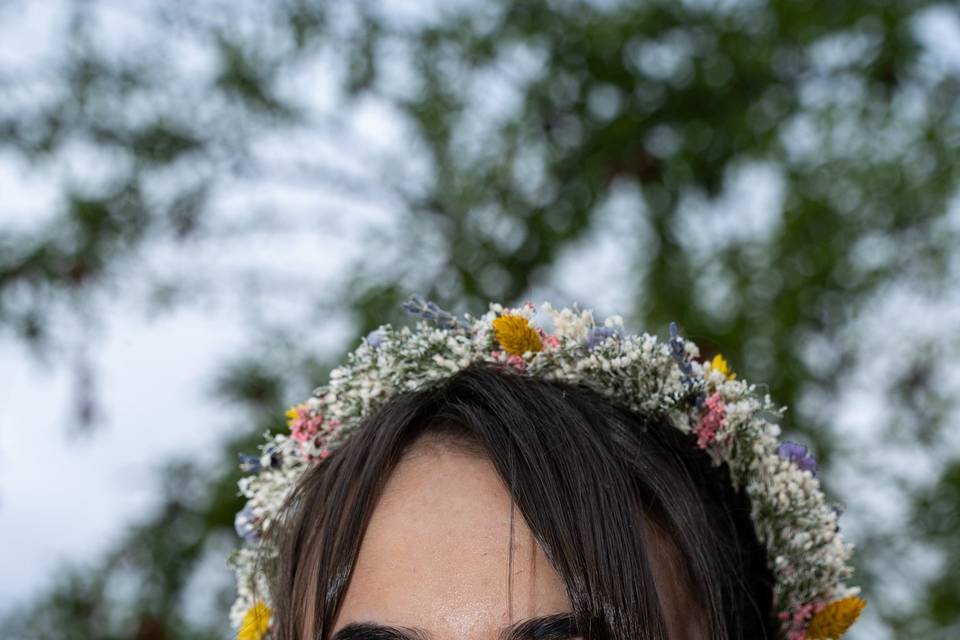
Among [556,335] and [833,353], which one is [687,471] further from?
[833,353]

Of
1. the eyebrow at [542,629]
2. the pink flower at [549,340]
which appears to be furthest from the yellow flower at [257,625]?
the pink flower at [549,340]

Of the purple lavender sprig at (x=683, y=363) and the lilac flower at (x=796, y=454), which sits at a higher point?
the purple lavender sprig at (x=683, y=363)

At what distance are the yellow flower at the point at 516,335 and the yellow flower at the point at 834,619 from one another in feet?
2.39

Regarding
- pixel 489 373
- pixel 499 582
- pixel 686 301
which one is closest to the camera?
pixel 499 582

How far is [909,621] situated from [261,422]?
2638 mm

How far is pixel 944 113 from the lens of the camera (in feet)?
14.5

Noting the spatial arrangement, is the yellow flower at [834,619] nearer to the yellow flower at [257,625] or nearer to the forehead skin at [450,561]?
the forehead skin at [450,561]

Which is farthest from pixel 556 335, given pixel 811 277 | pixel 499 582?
pixel 811 277

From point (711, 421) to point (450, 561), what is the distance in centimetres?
63

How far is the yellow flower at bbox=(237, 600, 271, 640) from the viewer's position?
223 centimetres

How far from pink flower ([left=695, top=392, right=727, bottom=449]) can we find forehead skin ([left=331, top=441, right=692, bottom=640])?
0.35m

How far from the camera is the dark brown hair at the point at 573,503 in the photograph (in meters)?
1.76

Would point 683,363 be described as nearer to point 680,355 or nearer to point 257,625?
point 680,355

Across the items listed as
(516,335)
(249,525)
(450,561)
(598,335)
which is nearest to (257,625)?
(249,525)
